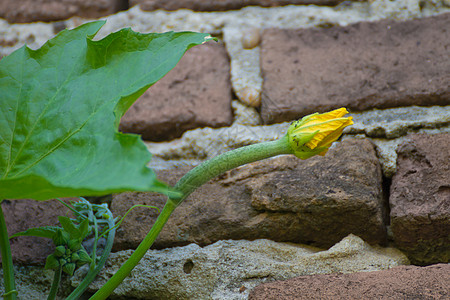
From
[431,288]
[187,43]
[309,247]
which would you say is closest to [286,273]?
[309,247]

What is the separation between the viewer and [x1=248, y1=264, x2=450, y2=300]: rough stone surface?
1.79ft

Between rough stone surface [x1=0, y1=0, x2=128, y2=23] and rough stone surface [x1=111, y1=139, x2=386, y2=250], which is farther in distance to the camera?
rough stone surface [x1=0, y1=0, x2=128, y2=23]

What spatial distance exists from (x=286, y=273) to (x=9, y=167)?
0.35 m

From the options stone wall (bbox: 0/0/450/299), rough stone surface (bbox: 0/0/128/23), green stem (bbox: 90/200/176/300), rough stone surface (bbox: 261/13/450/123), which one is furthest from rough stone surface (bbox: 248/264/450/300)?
rough stone surface (bbox: 0/0/128/23)

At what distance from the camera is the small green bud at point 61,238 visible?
0.59m

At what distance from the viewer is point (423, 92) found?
2.39 feet

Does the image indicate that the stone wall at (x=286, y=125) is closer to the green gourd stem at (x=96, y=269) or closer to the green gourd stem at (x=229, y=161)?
the green gourd stem at (x=96, y=269)

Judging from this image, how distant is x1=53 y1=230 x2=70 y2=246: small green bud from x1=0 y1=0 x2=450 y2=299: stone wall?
0.10 metres

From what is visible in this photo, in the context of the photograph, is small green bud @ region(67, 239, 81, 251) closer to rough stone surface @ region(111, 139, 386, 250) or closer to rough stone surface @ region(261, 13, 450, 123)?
rough stone surface @ region(111, 139, 386, 250)

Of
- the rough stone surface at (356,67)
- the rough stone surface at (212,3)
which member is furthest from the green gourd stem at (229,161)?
the rough stone surface at (212,3)

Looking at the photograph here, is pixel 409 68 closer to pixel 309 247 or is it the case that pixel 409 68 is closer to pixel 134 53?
pixel 309 247

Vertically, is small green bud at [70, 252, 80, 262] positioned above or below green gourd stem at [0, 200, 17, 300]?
below

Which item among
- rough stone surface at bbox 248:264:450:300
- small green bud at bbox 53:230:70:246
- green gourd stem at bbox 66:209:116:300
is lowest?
rough stone surface at bbox 248:264:450:300

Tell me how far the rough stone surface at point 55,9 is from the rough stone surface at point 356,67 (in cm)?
32
